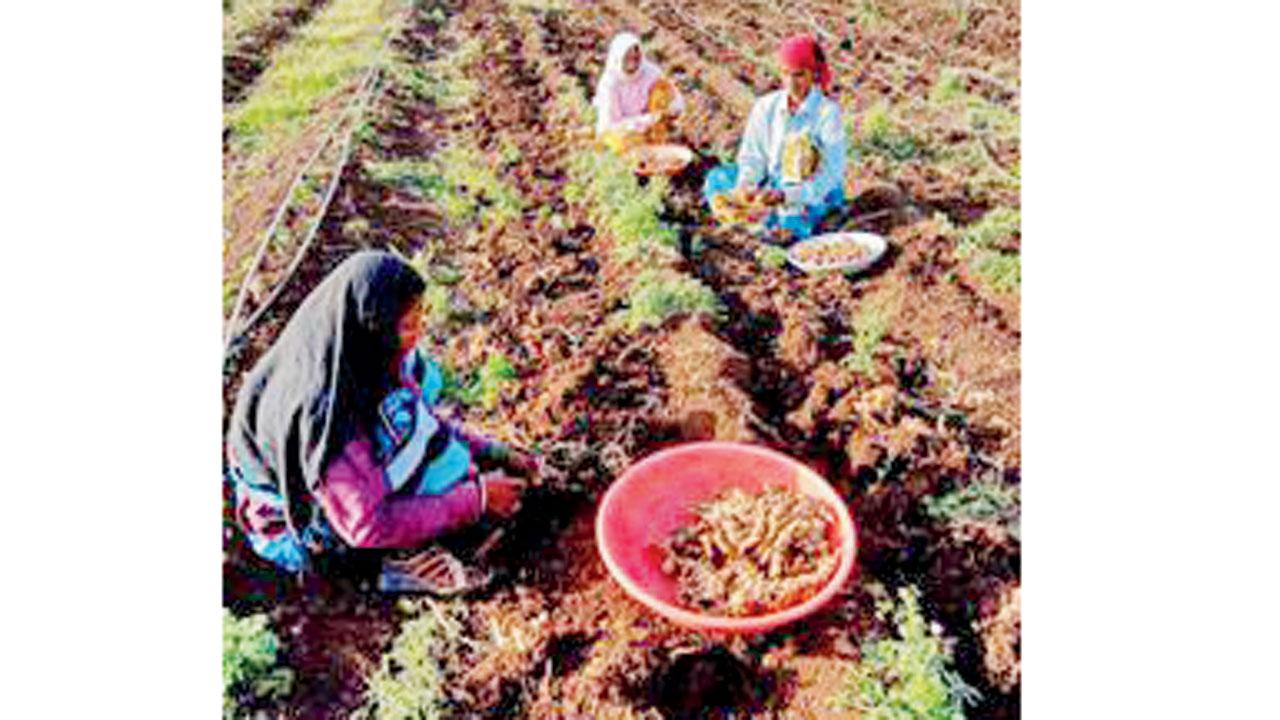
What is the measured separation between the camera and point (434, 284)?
371 centimetres

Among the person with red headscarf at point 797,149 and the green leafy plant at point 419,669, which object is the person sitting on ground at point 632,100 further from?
the green leafy plant at point 419,669

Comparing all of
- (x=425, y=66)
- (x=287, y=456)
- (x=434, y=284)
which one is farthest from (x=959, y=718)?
(x=425, y=66)

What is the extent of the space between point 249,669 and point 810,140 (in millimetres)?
2394

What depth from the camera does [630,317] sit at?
3613 mm

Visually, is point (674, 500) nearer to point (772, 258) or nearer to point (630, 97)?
point (772, 258)

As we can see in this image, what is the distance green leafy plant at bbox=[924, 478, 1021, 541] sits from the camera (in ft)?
9.99

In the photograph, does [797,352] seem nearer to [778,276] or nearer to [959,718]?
[778,276]

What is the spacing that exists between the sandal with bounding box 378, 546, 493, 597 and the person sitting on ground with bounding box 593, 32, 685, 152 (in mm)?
1873

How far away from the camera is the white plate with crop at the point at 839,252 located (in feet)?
12.1

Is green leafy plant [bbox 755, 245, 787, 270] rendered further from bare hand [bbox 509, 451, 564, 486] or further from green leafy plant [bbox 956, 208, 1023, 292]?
bare hand [bbox 509, 451, 564, 486]

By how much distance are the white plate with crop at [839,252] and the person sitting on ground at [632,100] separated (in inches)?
31.0

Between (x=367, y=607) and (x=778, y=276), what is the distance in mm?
1701

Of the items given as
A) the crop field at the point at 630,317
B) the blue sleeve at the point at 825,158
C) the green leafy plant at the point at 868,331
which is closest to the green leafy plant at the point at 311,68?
the crop field at the point at 630,317

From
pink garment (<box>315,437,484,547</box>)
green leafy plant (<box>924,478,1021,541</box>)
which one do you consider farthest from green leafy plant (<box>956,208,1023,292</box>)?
pink garment (<box>315,437,484,547</box>)
